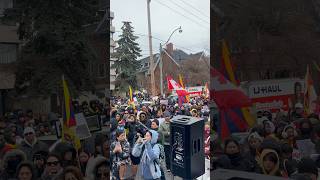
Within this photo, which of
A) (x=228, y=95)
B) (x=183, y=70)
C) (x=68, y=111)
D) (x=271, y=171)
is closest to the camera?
(x=68, y=111)

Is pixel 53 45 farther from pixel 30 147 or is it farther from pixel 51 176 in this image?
pixel 51 176

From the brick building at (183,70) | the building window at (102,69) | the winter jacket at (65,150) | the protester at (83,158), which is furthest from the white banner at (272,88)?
the brick building at (183,70)

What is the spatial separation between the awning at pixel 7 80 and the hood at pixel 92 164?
1.09m

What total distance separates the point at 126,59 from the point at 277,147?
81.6ft

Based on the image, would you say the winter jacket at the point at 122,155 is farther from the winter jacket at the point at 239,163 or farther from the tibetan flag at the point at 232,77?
the tibetan flag at the point at 232,77

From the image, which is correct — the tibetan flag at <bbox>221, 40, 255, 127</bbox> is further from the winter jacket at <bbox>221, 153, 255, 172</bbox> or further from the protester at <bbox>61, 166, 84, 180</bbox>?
the protester at <bbox>61, 166, 84, 180</bbox>

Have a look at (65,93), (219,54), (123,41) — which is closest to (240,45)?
(219,54)

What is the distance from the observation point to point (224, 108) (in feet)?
15.4

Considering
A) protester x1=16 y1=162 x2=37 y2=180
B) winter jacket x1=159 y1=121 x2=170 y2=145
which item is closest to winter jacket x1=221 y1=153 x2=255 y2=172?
protester x1=16 y1=162 x2=37 y2=180

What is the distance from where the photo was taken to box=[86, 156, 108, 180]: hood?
441cm

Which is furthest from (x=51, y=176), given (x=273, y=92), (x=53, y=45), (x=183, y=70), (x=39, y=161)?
(x=183, y=70)

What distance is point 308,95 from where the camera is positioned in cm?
474

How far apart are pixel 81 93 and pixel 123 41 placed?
25.6 meters

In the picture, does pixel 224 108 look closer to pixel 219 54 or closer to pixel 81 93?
pixel 219 54
